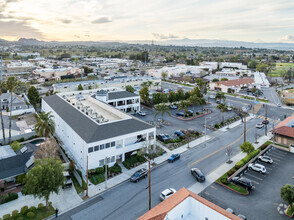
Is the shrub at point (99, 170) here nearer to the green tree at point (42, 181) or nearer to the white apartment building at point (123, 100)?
the green tree at point (42, 181)

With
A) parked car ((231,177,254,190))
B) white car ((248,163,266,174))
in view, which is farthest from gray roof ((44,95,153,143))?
white car ((248,163,266,174))

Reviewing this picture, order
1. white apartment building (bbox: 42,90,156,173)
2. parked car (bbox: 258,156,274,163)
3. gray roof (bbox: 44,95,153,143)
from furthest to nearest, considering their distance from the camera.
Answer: parked car (bbox: 258,156,274,163)
gray roof (bbox: 44,95,153,143)
white apartment building (bbox: 42,90,156,173)

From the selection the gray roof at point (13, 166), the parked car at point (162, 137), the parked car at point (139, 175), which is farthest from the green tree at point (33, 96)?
the parked car at point (139, 175)

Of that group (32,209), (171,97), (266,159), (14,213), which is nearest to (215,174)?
(266,159)

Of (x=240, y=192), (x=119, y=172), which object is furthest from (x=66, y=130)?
(x=240, y=192)

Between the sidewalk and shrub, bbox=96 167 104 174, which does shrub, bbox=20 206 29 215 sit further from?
the sidewalk

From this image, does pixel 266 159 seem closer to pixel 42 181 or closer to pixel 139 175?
pixel 139 175

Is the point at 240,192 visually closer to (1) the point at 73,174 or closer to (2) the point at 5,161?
(1) the point at 73,174
